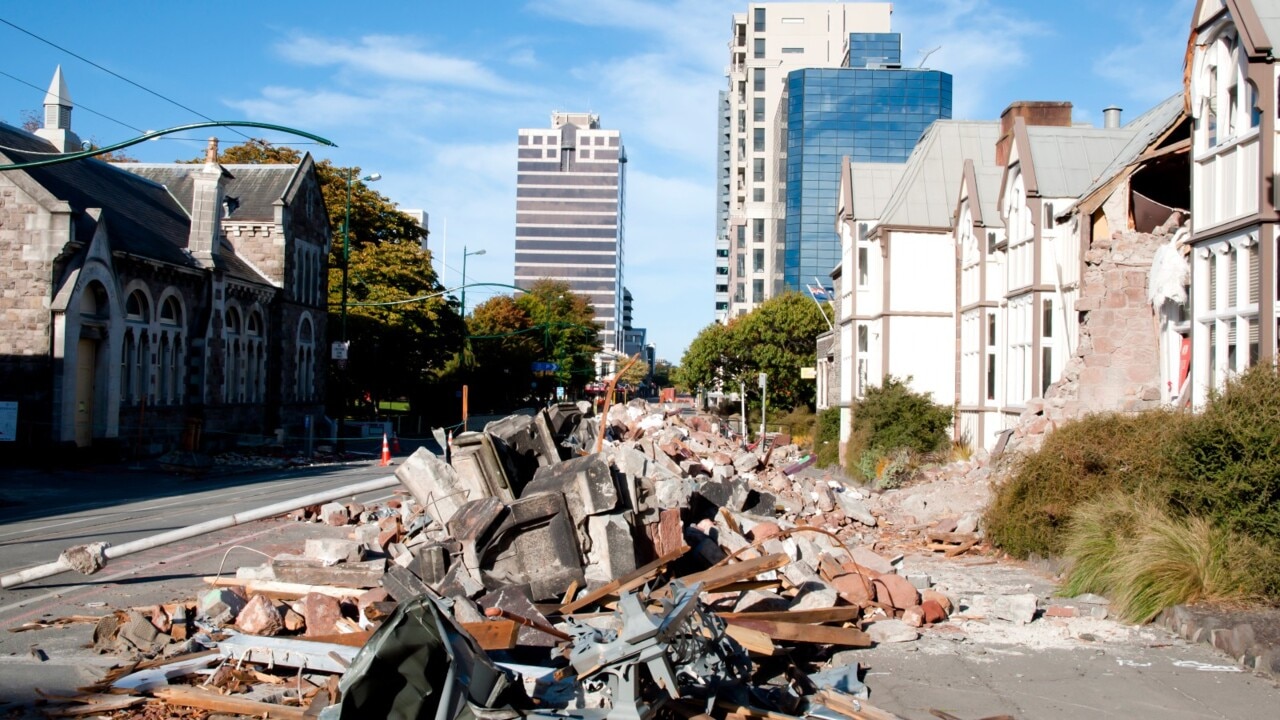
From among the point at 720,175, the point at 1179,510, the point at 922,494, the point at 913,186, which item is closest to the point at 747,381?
the point at 913,186

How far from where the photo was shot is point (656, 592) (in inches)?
364

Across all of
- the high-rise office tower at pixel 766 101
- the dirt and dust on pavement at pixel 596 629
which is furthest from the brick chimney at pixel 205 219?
the high-rise office tower at pixel 766 101

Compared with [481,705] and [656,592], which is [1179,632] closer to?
[656,592]

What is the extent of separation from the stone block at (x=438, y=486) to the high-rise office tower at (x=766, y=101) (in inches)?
3660

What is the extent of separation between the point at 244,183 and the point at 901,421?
91.9 feet

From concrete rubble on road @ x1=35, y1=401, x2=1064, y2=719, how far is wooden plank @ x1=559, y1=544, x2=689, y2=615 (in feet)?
0.07

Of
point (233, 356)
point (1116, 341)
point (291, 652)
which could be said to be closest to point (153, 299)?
point (233, 356)

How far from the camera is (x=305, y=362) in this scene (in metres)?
44.2

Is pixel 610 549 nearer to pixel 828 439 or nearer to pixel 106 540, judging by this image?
pixel 106 540

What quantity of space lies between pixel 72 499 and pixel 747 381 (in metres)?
41.3

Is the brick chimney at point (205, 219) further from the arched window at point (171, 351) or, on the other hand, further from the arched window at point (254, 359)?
the arched window at point (254, 359)

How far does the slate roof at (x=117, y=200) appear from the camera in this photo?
28.4 meters

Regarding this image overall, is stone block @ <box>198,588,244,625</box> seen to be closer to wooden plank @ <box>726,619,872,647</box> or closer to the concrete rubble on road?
the concrete rubble on road

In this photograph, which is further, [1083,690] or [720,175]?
[720,175]
